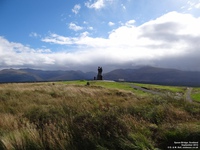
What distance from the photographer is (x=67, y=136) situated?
6797 millimetres

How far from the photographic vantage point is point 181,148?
20.0ft

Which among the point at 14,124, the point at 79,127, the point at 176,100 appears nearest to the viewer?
the point at 79,127

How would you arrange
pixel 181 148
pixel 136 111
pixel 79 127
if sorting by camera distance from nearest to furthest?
Result: pixel 181 148
pixel 79 127
pixel 136 111

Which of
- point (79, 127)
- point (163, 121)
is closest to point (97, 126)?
point (79, 127)

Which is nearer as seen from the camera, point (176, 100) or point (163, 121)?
point (163, 121)

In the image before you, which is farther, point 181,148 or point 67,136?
point 67,136

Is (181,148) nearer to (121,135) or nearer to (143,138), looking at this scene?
(143,138)

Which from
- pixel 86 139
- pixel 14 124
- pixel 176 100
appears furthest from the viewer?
pixel 176 100

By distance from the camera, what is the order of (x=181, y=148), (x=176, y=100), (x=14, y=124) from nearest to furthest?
(x=181, y=148) < (x=14, y=124) < (x=176, y=100)

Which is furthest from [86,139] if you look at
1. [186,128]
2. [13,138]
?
[186,128]

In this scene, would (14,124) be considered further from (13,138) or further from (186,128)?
(186,128)

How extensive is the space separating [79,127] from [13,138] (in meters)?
2.28

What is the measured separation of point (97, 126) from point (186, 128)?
314 cm

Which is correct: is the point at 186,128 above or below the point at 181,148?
above
